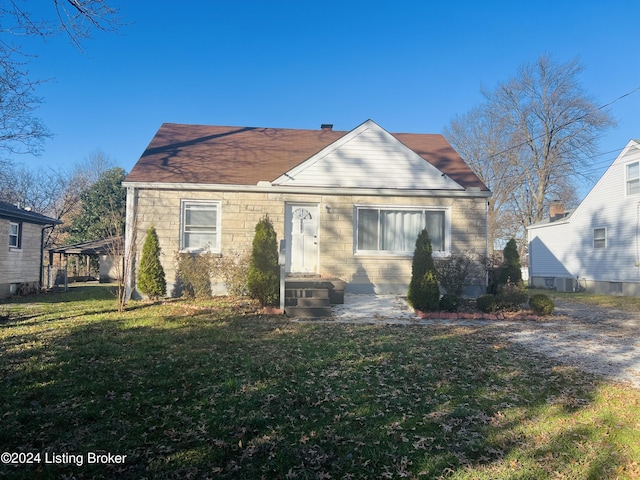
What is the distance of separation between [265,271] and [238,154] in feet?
20.6

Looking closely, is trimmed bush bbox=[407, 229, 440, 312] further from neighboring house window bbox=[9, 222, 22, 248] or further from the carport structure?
neighboring house window bbox=[9, 222, 22, 248]

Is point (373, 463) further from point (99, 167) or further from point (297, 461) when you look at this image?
point (99, 167)

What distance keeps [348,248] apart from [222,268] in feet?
12.7

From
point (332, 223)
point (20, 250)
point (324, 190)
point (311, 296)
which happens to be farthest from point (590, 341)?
point (20, 250)

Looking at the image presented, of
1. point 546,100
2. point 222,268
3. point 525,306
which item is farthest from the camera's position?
point 546,100

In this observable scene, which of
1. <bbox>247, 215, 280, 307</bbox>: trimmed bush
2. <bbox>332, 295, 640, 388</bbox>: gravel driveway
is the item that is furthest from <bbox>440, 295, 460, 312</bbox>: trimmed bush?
<bbox>247, 215, 280, 307</bbox>: trimmed bush

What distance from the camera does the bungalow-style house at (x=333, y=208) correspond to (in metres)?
11.9

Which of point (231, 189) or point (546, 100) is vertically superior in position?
point (546, 100)

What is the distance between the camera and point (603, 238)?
18875 mm

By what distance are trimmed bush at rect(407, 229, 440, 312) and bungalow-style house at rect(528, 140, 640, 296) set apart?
12.9 metres

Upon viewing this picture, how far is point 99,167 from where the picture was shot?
36156 millimetres

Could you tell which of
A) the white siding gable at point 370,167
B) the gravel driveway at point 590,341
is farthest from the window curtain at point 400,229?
the gravel driveway at point 590,341

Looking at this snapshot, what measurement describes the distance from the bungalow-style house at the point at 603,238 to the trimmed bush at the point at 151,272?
738 inches

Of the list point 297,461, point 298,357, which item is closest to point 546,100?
point 298,357
